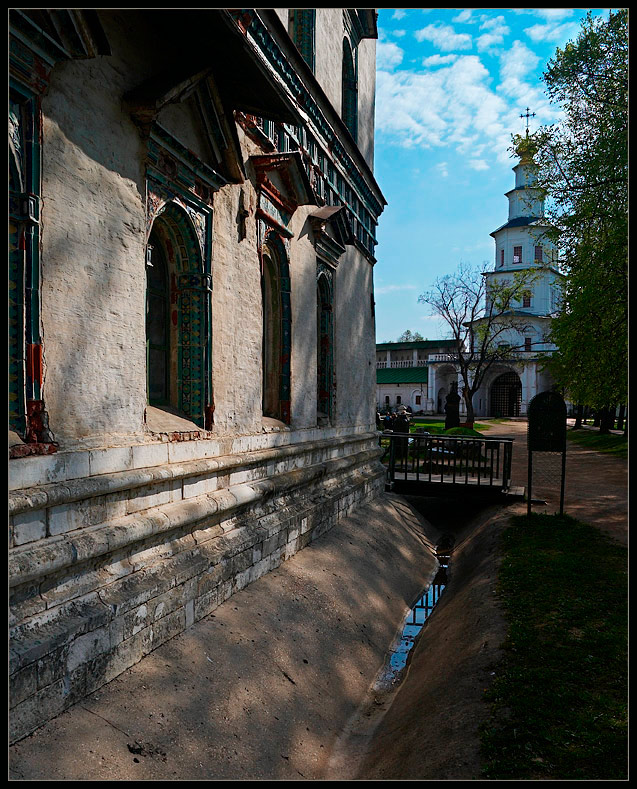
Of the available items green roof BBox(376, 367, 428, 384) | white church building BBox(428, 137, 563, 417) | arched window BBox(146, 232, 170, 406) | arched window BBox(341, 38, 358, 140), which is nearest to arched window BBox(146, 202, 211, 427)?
arched window BBox(146, 232, 170, 406)

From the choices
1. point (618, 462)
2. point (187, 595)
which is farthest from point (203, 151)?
point (618, 462)

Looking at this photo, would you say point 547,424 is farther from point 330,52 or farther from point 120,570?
point 120,570

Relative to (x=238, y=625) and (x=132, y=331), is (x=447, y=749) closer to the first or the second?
(x=238, y=625)

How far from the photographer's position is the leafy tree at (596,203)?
1107cm

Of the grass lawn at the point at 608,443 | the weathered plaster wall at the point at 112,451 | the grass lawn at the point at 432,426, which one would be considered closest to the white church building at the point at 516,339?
the grass lawn at the point at 432,426

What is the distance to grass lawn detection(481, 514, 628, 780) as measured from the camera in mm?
3119

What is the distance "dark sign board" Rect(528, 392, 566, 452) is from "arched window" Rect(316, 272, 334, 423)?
12.6 feet

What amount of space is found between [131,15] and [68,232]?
1976 millimetres

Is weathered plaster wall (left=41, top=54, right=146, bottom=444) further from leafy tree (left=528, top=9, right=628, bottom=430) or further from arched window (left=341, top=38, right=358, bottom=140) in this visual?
leafy tree (left=528, top=9, right=628, bottom=430)

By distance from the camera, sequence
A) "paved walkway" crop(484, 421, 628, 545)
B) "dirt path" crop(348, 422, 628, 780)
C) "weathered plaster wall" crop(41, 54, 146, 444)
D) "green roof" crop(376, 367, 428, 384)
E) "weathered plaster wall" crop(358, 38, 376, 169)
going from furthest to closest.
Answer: "green roof" crop(376, 367, 428, 384)
"weathered plaster wall" crop(358, 38, 376, 169)
"paved walkway" crop(484, 421, 628, 545)
"dirt path" crop(348, 422, 628, 780)
"weathered plaster wall" crop(41, 54, 146, 444)

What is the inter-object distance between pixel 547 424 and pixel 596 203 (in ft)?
17.2

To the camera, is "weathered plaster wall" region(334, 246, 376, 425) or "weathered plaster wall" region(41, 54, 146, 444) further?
"weathered plaster wall" region(334, 246, 376, 425)

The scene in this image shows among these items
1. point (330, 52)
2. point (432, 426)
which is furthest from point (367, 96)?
point (432, 426)

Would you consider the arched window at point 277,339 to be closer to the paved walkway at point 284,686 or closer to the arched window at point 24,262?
the paved walkway at point 284,686
